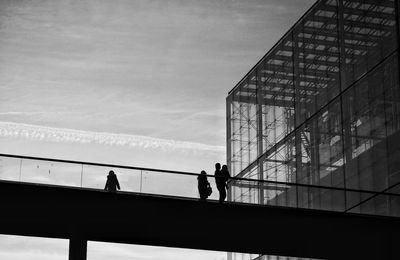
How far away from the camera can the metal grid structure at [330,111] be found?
122ft

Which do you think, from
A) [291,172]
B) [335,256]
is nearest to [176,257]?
[291,172]

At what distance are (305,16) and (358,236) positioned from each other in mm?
19466

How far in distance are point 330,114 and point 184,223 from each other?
16.0 m

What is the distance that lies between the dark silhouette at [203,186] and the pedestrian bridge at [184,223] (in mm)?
287

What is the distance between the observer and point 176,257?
46.1 meters

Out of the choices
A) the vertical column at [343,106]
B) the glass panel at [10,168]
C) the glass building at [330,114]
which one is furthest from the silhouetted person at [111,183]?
the vertical column at [343,106]

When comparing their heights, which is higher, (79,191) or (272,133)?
(272,133)

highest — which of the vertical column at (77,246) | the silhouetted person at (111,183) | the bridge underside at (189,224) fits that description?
the silhouetted person at (111,183)

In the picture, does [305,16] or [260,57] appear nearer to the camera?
[305,16]

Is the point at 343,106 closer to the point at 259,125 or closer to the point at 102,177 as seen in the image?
the point at 259,125

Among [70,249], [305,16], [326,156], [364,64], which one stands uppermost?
[305,16]

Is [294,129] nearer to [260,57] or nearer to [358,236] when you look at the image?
[260,57]

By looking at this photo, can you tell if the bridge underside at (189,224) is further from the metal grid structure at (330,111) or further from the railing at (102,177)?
the metal grid structure at (330,111)

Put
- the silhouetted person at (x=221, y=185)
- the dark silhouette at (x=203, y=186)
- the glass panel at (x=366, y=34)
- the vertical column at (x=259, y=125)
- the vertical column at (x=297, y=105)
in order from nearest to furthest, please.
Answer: the dark silhouette at (x=203, y=186), the silhouetted person at (x=221, y=185), the glass panel at (x=366, y=34), the vertical column at (x=297, y=105), the vertical column at (x=259, y=125)
